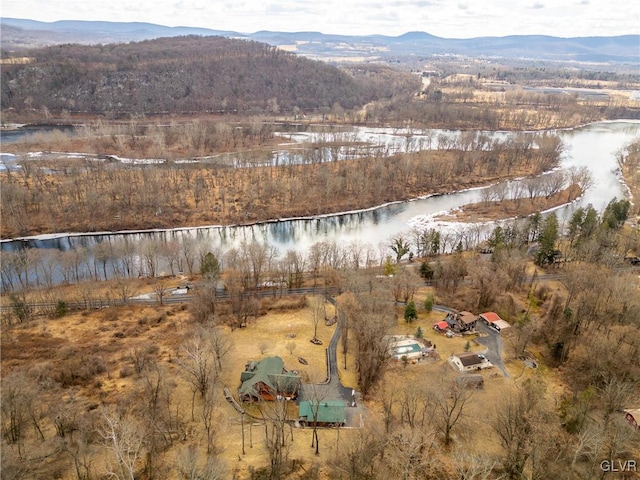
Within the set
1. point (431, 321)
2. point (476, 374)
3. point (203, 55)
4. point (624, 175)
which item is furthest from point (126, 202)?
point (203, 55)

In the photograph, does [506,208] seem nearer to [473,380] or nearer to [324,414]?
[473,380]

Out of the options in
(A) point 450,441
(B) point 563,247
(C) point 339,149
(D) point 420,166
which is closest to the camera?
(A) point 450,441

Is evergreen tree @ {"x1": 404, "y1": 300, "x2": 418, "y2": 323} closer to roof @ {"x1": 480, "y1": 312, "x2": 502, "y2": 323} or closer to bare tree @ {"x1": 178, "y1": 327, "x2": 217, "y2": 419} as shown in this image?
roof @ {"x1": 480, "y1": 312, "x2": 502, "y2": 323}

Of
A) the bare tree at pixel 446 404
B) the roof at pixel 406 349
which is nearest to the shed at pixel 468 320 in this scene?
the roof at pixel 406 349

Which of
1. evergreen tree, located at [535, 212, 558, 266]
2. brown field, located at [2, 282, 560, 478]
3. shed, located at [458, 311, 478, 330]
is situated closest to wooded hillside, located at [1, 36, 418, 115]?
evergreen tree, located at [535, 212, 558, 266]

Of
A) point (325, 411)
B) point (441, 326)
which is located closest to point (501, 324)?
point (441, 326)

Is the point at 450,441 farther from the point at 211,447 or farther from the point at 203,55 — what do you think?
the point at 203,55

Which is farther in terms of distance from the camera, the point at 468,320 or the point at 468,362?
the point at 468,320
